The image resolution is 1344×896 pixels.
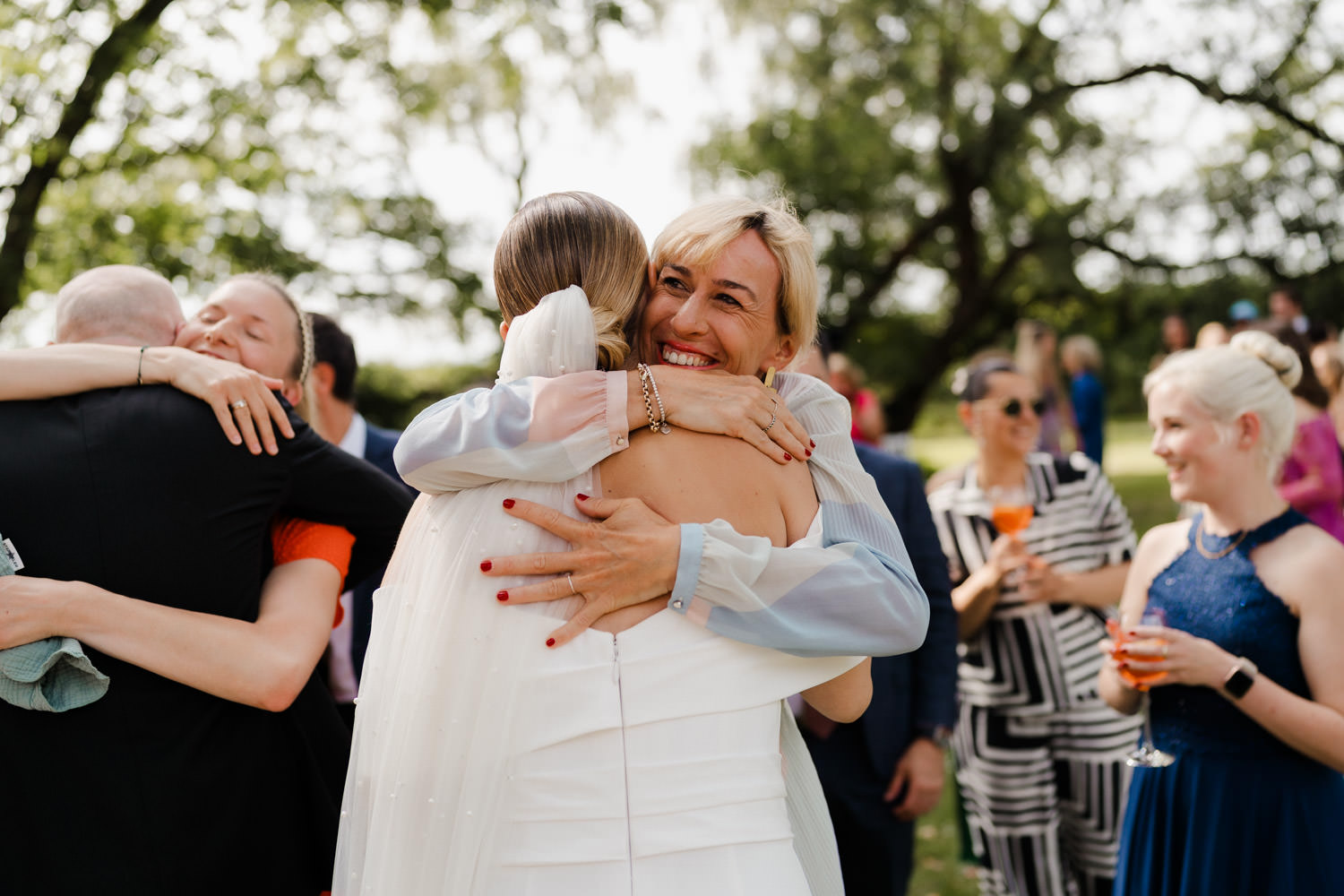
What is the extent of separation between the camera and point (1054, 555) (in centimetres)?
407

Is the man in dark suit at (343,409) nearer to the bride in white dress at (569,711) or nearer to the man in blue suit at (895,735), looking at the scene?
the man in blue suit at (895,735)

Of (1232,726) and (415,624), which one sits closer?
(415,624)

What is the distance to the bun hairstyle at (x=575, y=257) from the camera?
197 centimetres

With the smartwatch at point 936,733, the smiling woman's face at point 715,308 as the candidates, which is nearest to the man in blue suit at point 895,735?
the smartwatch at point 936,733

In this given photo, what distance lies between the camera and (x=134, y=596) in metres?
2.08

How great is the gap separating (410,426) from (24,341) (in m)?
12.1

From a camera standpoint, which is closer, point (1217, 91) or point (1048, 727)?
point (1048, 727)

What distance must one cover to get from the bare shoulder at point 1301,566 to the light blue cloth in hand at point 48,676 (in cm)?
279

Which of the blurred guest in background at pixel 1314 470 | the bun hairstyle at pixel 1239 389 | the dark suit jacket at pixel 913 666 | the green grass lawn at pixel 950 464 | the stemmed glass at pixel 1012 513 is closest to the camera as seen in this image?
the bun hairstyle at pixel 1239 389

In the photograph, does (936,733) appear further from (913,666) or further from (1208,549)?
(1208,549)

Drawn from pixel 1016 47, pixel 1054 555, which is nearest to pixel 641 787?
pixel 1054 555

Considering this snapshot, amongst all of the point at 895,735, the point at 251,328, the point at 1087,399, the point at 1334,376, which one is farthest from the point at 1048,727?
the point at 1087,399

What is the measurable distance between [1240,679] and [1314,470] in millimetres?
3514

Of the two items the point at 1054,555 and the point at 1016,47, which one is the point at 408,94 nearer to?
the point at 1016,47
